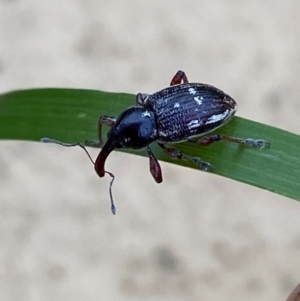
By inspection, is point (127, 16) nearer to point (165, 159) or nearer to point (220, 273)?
point (220, 273)

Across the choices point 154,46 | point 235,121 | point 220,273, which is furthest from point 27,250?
point 235,121

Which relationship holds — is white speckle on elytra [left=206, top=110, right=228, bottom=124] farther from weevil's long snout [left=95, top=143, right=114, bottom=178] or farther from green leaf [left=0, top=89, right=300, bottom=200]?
weevil's long snout [left=95, top=143, right=114, bottom=178]

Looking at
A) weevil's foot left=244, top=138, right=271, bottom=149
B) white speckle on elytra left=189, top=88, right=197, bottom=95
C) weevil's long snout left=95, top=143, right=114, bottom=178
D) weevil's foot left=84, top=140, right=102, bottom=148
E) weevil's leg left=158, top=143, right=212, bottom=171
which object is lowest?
weevil's long snout left=95, top=143, right=114, bottom=178

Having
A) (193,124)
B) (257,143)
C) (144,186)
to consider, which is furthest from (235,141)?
(144,186)

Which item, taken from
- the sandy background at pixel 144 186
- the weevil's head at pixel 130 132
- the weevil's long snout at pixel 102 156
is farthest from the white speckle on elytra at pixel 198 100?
the sandy background at pixel 144 186

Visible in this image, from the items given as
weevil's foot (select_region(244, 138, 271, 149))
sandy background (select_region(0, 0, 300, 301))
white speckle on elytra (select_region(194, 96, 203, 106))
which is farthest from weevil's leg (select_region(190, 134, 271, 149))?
sandy background (select_region(0, 0, 300, 301))

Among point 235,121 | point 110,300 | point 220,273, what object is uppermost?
point 235,121

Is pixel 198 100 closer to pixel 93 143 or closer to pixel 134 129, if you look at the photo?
pixel 134 129

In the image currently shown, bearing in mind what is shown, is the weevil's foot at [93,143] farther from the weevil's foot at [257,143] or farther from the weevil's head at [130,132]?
the weevil's foot at [257,143]
